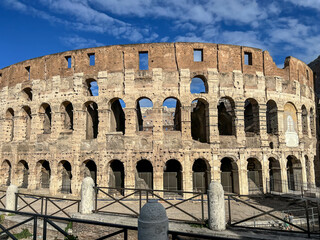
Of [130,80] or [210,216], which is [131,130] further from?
[210,216]

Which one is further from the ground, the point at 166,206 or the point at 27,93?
the point at 27,93

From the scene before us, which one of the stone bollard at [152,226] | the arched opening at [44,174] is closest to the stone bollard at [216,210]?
the stone bollard at [152,226]

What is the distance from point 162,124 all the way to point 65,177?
8.72 m

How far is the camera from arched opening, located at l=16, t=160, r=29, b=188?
59.8 feet

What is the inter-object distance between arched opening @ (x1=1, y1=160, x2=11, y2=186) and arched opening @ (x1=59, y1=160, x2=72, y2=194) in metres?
5.75

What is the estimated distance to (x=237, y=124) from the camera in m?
16.0

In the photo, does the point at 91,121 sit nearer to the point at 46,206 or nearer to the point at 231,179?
the point at 46,206

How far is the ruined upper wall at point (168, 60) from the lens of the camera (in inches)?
634

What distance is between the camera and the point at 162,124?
15414 millimetres

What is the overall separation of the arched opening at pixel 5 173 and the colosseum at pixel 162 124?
4.79 feet

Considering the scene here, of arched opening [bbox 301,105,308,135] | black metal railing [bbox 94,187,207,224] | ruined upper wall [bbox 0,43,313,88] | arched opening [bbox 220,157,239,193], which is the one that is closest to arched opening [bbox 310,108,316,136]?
arched opening [bbox 301,105,308,135]

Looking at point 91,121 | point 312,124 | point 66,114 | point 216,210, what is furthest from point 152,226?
point 312,124

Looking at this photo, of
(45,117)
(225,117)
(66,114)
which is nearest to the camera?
(66,114)

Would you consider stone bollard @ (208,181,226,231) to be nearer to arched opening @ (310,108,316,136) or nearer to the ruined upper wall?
the ruined upper wall
